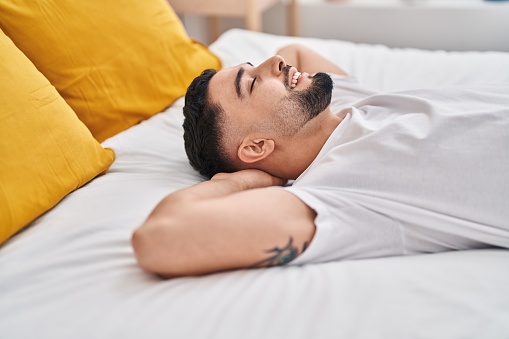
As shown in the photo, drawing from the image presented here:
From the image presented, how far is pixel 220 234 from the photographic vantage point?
81 cm

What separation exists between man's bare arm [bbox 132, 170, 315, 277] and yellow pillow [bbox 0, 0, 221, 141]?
57 cm

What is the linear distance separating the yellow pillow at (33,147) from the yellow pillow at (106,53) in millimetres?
165

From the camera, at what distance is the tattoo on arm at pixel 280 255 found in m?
0.84

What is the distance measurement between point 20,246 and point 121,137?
47cm

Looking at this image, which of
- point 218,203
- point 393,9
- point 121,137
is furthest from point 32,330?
point 393,9

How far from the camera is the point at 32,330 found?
78 cm

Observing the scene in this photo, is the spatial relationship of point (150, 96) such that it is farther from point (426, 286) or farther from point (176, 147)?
Answer: point (426, 286)

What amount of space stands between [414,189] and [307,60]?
2.57 feet

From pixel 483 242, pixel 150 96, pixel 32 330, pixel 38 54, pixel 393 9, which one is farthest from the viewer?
pixel 393 9

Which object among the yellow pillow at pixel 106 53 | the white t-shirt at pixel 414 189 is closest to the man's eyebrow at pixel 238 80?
the white t-shirt at pixel 414 189

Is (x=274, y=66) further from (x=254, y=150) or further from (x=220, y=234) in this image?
(x=220, y=234)

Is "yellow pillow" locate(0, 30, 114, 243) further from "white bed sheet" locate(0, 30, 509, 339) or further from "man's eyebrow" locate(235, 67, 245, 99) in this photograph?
"man's eyebrow" locate(235, 67, 245, 99)

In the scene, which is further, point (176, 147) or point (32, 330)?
point (176, 147)

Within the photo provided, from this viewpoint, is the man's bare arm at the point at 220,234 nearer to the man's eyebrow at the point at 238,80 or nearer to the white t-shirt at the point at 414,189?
the white t-shirt at the point at 414,189
